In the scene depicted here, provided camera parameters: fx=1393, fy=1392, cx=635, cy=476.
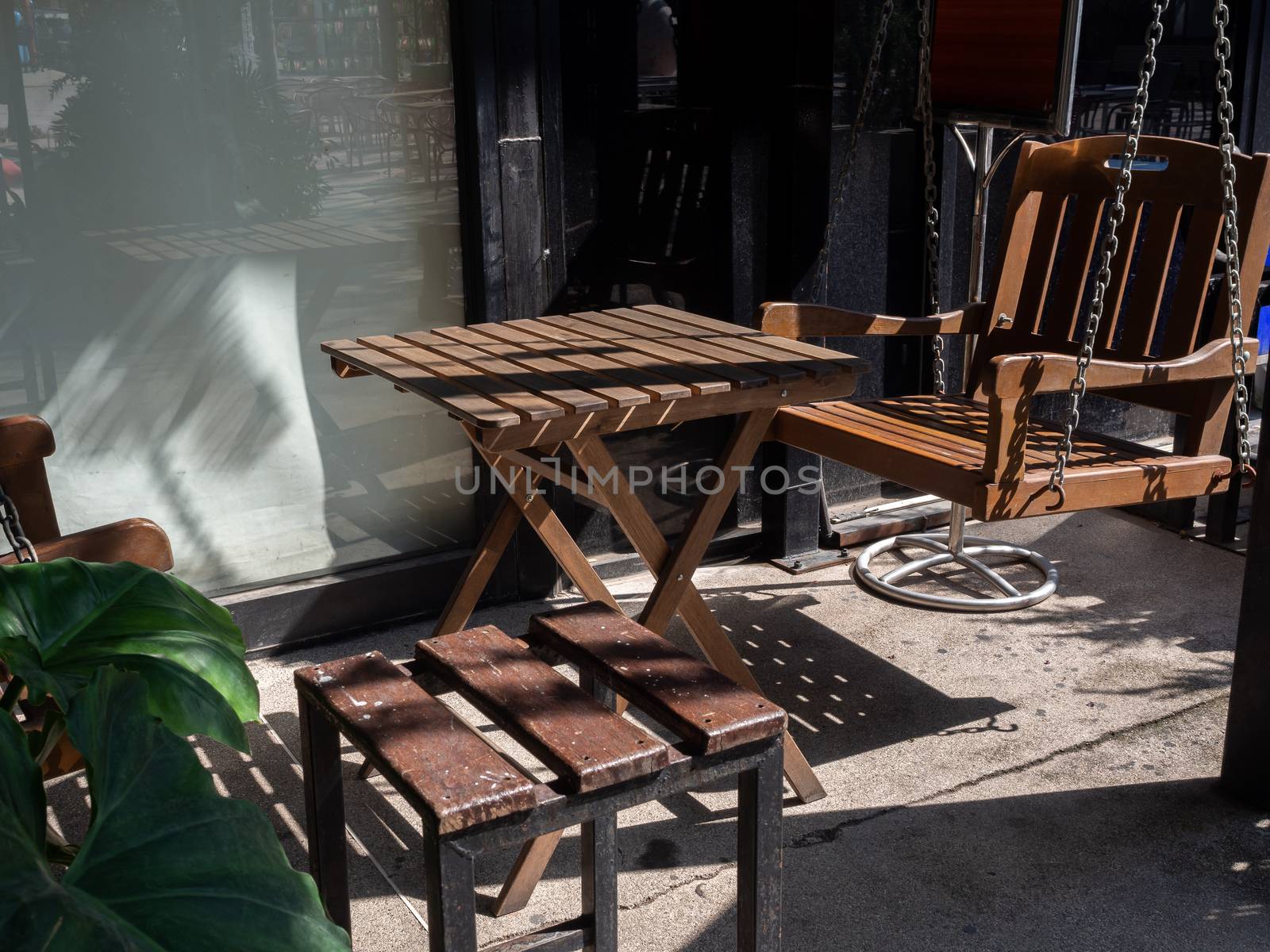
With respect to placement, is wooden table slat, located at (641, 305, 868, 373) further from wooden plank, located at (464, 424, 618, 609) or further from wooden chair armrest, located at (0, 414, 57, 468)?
wooden chair armrest, located at (0, 414, 57, 468)

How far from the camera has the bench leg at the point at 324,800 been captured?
235 centimetres

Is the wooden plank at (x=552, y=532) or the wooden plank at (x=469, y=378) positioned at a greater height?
the wooden plank at (x=469, y=378)

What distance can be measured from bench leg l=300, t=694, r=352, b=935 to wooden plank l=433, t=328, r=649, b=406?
0.84m

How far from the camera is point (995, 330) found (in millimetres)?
4293

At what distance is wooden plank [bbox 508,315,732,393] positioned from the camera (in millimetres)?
2885

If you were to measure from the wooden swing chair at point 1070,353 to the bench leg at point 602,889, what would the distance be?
140cm

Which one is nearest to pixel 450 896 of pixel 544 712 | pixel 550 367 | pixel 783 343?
pixel 544 712

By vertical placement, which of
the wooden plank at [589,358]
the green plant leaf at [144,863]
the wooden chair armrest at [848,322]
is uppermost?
the wooden plank at [589,358]

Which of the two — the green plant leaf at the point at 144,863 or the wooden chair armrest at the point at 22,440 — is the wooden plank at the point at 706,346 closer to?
the wooden chair armrest at the point at 22,440

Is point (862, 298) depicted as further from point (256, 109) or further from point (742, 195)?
point (256, 109)

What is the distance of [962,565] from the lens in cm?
474

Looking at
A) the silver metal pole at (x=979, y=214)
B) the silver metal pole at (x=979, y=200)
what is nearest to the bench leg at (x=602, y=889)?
the silver metal pole at (x=979, y=214)

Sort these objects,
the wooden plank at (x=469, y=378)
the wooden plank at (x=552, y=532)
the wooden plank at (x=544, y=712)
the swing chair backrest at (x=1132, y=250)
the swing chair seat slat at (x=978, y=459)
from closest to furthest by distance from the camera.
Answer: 1. the wooden plank at (x=544, y=712)
2. the wooden plank at (x=469, y=378)
3. the wooden plank at (x=552, y=532)
4. the swing chair seat slat at (x=978, y=459)
5. the swing chair backrest at (x=1132, y=250)

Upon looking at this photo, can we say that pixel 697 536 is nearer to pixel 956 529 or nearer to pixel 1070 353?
pixel 1070 353
